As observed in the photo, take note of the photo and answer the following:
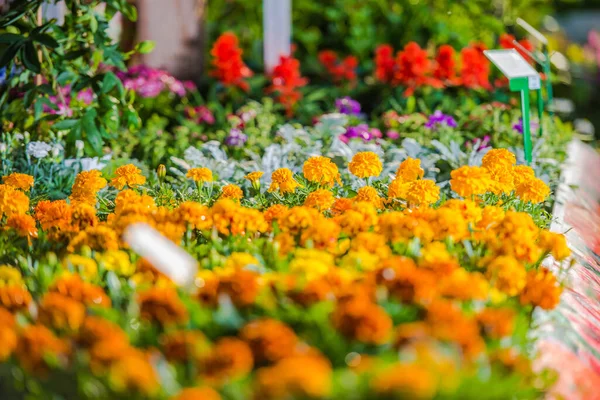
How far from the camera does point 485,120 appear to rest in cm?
427

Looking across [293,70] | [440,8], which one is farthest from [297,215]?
[440,8]

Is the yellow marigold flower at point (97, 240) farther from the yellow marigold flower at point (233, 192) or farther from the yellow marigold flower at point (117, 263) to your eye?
the yellow marigold flower at point (233, 192)

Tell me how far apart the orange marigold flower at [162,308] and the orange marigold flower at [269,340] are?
5.6 inches

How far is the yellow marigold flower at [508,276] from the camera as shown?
184 centimetres

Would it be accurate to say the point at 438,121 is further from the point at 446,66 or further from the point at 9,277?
the point at 9,277

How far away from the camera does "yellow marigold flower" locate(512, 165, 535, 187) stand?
2594 millimetres

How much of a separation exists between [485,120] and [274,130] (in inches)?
44.5

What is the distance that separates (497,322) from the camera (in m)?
→ 1.54

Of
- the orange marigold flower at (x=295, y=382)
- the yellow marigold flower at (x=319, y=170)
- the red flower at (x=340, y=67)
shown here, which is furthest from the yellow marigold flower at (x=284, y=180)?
the red flower at (x=340, y=67)

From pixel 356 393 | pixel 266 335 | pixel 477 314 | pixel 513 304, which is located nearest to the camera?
pixel 356 393

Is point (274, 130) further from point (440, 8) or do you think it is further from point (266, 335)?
point (266, 335)

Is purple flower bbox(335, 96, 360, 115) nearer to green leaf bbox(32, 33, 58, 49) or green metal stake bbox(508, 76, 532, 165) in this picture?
green metal stake bbox(508, 76, 532, 165)

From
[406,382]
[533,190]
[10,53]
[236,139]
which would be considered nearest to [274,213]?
[533,190]

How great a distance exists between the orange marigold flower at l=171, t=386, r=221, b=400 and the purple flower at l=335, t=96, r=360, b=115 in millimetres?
3444
